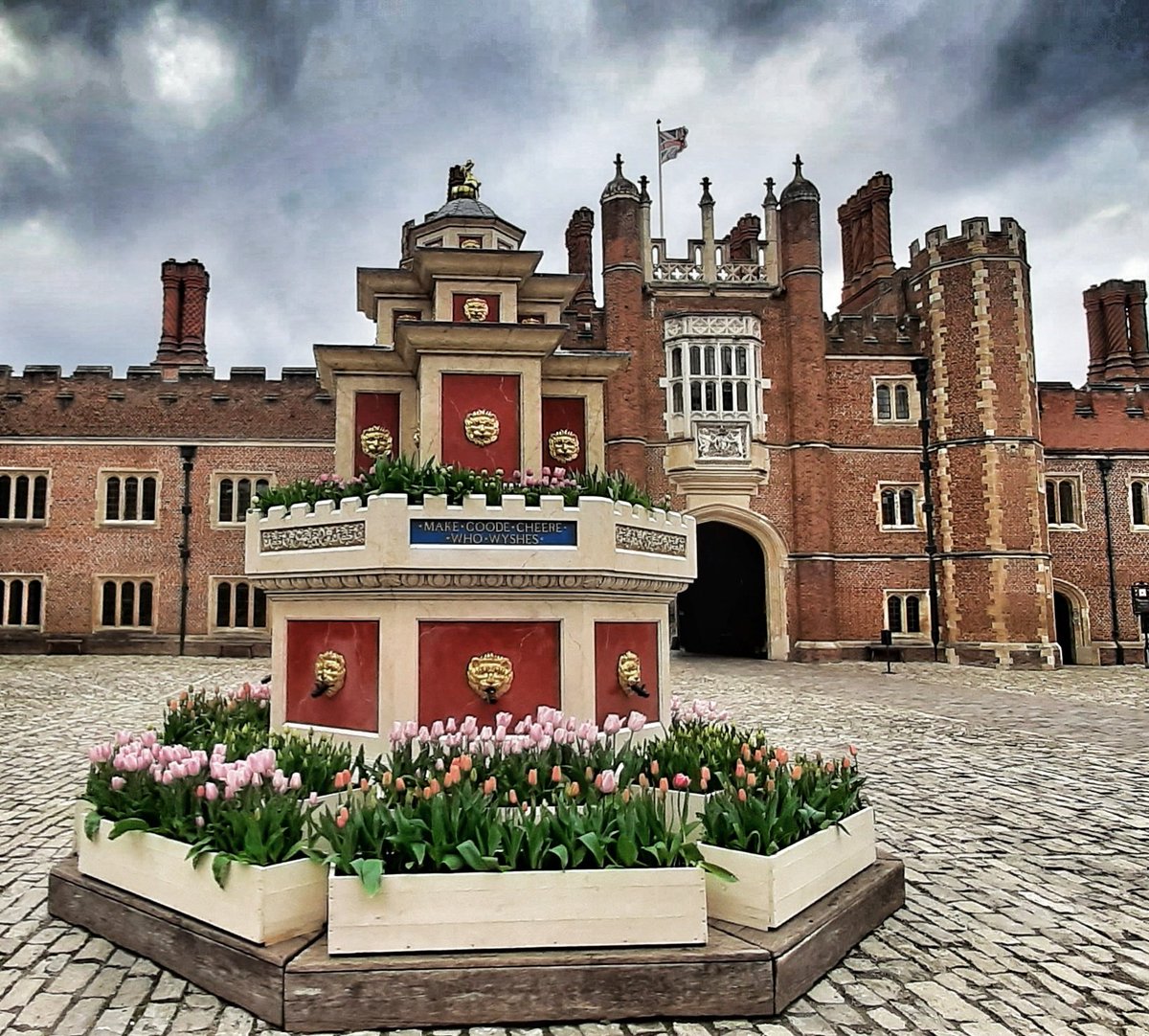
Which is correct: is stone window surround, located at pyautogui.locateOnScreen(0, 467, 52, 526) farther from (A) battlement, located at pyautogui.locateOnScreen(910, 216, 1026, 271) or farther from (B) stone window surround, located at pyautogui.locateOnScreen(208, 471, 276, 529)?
(A) battlement, located at pyautogui.locateOnScreen(910, 216, 1026, 271)

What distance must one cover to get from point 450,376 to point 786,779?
470 centimetres

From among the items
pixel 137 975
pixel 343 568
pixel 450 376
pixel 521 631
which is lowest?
pixel 137 975

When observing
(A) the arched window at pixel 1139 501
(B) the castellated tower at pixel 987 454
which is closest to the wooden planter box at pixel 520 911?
(B) the castellated tower at pixel 987 454

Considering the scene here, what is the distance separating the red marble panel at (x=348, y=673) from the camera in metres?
6.41

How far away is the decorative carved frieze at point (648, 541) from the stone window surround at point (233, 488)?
2219 centimetres

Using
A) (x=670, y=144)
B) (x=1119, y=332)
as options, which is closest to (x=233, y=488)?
(x=670, y=144)

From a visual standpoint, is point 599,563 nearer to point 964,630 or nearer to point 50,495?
point 964,630

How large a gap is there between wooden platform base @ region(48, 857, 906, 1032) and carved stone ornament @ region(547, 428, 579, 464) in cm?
509

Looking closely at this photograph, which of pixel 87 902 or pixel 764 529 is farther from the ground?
pixel 764 529

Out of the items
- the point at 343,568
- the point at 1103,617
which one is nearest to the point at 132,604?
the point at 343,568

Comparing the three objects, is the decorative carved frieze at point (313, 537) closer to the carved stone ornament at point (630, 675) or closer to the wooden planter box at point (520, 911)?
the carved stone ornament at point (630, 675)

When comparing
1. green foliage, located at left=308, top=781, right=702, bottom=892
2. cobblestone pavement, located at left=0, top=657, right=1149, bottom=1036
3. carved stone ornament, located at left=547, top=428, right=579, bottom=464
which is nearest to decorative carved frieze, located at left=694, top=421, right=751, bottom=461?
cobblestone pavement, located at left=0, top=657, right=1149, bottom=1036

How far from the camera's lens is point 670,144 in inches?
1155

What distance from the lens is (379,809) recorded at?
443cm
